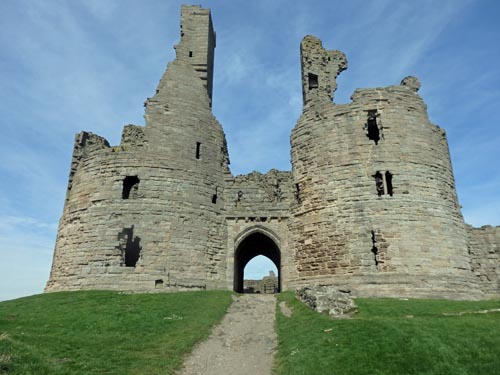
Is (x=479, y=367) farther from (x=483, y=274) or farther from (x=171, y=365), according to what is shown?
(x=483, y=274)

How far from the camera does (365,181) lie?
17875mm

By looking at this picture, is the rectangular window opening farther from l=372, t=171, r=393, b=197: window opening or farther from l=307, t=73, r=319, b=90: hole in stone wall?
l=307, t=73, r=319, b=90: hole in stone wall

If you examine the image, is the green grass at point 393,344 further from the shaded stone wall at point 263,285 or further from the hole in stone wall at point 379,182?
the shaded stone wall at point 263,285

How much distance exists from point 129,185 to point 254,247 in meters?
9.44

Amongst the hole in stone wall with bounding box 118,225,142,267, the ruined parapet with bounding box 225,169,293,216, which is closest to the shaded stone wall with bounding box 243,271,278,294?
the ruined parapet with bounding box 225,169,293,216

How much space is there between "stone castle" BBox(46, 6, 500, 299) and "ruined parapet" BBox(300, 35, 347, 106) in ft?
0.49

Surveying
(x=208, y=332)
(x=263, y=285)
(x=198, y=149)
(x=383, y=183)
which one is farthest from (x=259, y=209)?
(x=263, y=285)

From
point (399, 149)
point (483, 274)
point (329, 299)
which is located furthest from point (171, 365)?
point (483, 274)

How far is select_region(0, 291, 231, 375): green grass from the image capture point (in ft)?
28.1

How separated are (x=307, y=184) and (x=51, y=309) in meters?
12.0

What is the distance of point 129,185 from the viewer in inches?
778

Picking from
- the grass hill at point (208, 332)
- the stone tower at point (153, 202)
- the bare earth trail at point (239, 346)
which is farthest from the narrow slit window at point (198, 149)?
the bare earth trail at point (239, 346)

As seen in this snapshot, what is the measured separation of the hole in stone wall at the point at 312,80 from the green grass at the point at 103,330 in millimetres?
12191

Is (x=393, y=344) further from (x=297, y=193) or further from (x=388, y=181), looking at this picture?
(x=297, y=193)
